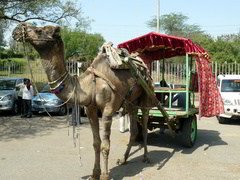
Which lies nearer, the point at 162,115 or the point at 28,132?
the point at 162,115

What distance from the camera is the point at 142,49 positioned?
38.8 ft

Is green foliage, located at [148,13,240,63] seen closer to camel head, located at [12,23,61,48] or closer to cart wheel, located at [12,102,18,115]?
cart wheel, located at [12,102,18,115]

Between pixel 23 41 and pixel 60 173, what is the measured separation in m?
3.28

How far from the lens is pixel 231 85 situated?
17.9 metres

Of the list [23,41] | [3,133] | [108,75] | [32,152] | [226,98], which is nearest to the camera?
[23,41]

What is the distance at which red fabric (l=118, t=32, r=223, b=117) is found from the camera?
10.9 m

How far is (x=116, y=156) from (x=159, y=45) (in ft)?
11.4

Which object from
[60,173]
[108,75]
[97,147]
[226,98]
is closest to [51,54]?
[108,75]

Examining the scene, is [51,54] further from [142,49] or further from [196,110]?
[196,110]

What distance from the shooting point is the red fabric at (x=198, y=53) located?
1091cm

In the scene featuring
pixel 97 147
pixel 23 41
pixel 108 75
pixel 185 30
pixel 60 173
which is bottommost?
pixel 60 173

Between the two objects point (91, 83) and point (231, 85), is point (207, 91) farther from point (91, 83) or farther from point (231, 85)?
point (231, 85)

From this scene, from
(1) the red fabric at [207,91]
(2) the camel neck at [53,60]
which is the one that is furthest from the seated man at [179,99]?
(2) the camel neck at [53,60]

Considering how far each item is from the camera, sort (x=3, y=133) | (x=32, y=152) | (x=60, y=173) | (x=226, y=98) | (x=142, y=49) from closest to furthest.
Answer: (x=60, y=173), (x=32, y=152), (x=142, y=49), (x=3, y=133), (x=226, y=98)
